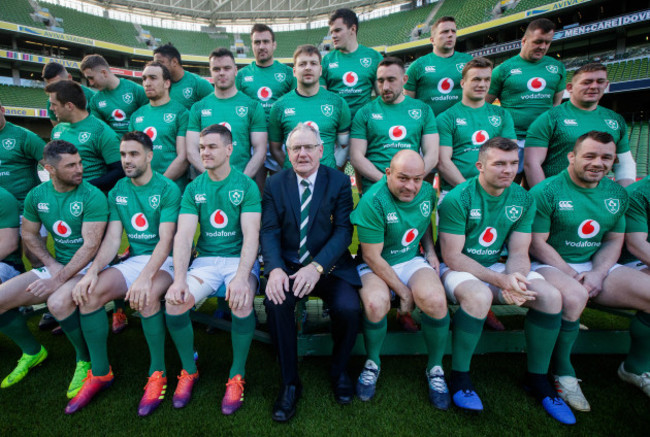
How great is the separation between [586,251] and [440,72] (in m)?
2.45

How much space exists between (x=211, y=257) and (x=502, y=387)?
2472 mm

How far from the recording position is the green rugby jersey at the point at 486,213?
2.61 m

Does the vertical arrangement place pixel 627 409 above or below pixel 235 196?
below

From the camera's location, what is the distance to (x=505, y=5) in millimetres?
22344

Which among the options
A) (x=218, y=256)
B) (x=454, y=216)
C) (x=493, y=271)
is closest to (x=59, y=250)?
(x=218, y=256)

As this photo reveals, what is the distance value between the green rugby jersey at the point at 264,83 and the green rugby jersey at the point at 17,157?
2.26 metres

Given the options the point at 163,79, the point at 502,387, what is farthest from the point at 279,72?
the point at 502,387

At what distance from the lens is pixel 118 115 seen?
13.5ft

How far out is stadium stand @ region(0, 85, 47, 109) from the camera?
844 inches

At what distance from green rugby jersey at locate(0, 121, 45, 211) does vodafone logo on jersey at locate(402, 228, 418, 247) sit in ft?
12.5

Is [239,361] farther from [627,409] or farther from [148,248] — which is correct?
[627,409]

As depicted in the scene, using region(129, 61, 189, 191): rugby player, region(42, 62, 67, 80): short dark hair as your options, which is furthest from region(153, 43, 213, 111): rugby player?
region(42, 62, 67, 80): short dark hair

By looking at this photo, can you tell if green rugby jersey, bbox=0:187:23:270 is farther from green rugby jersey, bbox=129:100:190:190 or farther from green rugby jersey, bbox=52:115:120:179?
green rugby jersey, bbox=129:100:190:190

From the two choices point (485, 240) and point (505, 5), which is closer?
point (485, 240)
